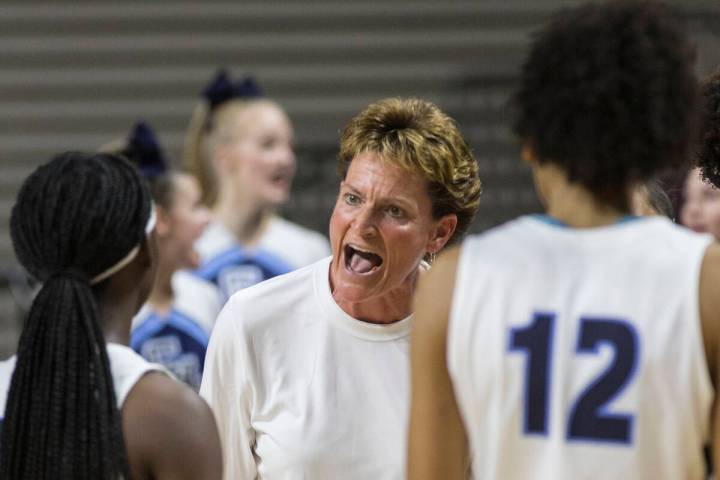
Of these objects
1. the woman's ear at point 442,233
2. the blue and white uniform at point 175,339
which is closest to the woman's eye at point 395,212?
the woman's ear at point 442,233

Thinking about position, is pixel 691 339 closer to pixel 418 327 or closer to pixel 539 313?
pixel 539 313

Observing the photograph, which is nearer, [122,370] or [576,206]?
[576,206]

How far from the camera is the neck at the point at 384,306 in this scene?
120 inches

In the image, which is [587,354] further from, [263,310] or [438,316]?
[263,310]

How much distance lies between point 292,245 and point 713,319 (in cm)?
500

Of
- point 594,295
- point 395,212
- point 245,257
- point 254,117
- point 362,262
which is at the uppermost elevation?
point 594,295

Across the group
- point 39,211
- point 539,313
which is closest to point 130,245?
point 39,211

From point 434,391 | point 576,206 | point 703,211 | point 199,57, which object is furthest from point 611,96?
point 199,57

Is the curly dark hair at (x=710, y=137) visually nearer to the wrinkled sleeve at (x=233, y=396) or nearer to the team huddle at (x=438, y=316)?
the team huddle at (x=438, y=316)

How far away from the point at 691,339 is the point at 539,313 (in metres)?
0.22

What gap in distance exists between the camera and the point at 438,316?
2.10 metres

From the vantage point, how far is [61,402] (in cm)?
237

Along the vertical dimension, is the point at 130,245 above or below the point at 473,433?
above

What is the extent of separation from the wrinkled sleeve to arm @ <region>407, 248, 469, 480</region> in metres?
0.85
